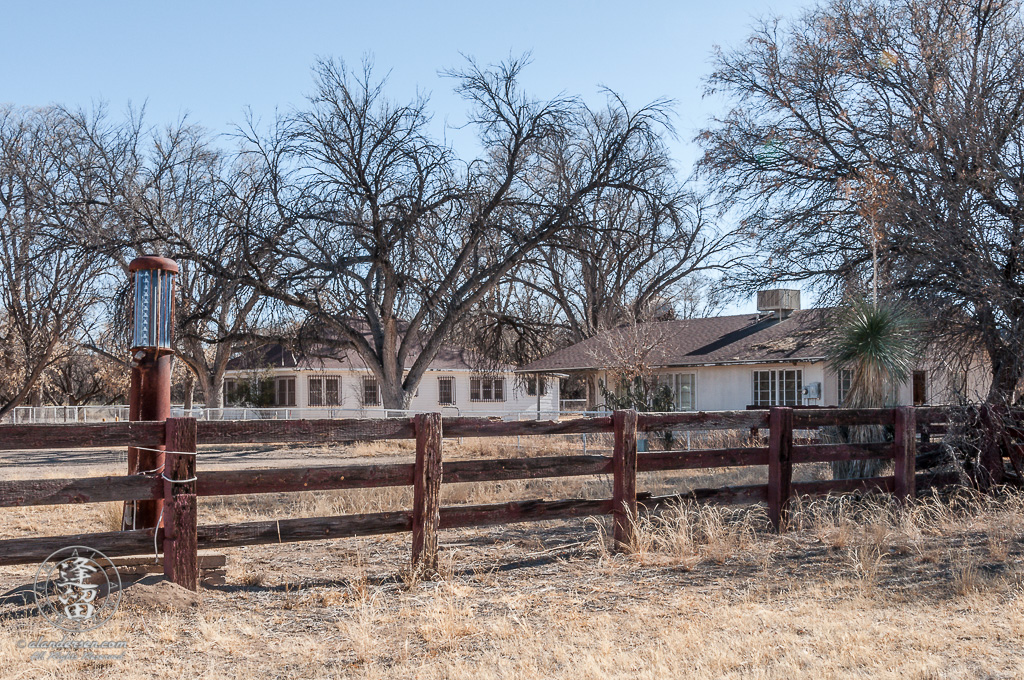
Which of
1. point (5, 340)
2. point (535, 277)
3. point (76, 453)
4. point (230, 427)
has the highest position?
point (535, 277)

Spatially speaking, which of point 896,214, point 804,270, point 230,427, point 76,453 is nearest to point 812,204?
point 804,270

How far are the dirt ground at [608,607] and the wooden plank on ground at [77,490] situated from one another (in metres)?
0.66

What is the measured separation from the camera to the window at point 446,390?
43.9 metres

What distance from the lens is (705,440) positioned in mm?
21375

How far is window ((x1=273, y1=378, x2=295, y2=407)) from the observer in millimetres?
42719

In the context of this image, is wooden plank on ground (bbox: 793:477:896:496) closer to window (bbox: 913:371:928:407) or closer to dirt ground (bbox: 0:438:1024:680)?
dirt ground (bbox: 0:438:1024:680)

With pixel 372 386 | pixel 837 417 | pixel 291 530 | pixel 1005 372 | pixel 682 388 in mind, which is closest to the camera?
pixel 291 530

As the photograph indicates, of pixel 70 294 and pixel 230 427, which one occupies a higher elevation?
pixel 70 294

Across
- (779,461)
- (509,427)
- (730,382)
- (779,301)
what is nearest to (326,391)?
(730,382)

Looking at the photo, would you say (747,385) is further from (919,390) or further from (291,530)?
(291,530)

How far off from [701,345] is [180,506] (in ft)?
81.3

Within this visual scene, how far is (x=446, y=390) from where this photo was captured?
44.2m

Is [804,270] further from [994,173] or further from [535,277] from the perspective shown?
[535,277]

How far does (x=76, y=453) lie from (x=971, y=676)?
2530 centimetres
